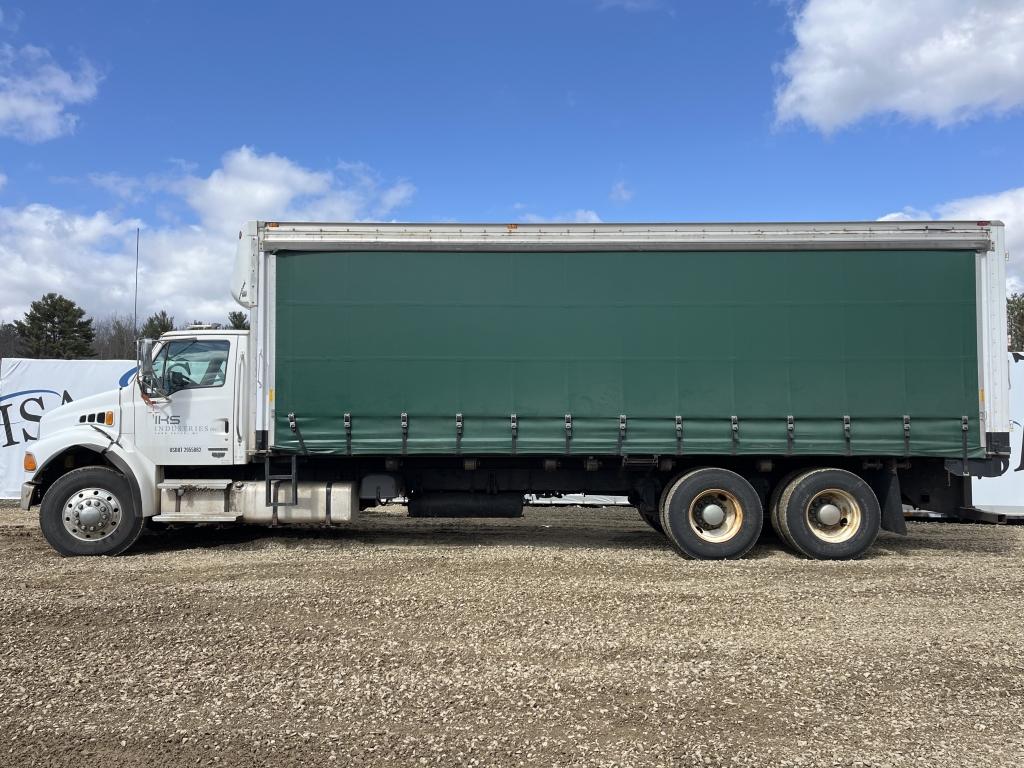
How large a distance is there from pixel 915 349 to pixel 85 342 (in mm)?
44611

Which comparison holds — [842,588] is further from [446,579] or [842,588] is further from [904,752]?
[446,579]

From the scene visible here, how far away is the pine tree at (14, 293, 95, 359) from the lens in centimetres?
3938

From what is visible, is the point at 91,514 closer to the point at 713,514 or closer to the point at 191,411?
the point at 191,411

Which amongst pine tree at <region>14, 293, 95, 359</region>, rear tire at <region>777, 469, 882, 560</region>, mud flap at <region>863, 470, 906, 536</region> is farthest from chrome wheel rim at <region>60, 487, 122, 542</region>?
pine tree at <region>14, 293, 95, 359</region>

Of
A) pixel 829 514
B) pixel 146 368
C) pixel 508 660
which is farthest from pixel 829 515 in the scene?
pixel 146 368

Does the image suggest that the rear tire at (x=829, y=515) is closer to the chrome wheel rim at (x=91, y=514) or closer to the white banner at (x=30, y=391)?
the chrome wheel rim at (x=91, y=514)

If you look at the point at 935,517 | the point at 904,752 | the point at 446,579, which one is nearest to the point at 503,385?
the point at 446,579

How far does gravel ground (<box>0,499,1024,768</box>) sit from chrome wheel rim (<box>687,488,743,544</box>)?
38 centimetres

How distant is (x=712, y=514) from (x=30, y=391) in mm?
12252

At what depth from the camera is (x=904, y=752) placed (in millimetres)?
3203

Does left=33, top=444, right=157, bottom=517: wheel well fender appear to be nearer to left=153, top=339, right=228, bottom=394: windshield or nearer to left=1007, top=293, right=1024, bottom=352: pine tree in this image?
left=153, top=339, right=228, bottom=394: windshield

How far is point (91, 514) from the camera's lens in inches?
294

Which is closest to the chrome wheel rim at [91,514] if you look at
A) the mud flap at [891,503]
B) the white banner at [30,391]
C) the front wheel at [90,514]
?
the front wheel at [90,514]

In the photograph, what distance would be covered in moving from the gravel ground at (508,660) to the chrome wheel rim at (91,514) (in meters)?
0.41
